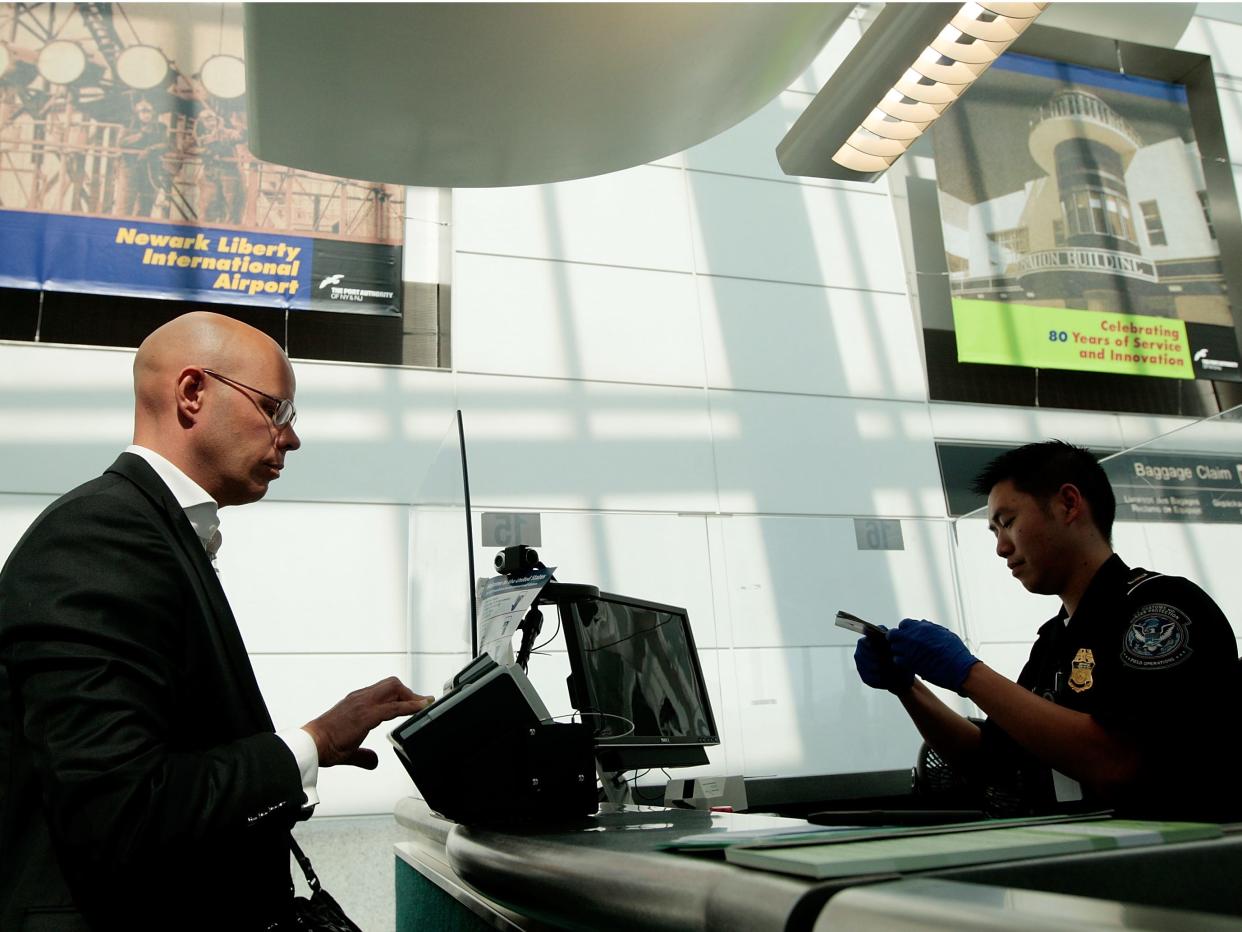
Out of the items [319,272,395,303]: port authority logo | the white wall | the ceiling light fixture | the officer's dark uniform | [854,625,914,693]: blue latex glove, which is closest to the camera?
the officer's dark uniform

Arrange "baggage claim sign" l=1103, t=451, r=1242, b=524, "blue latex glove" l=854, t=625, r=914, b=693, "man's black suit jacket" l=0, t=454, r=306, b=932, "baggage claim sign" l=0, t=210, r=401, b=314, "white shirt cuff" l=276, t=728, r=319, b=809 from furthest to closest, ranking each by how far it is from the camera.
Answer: "baggage claim sign" l=0, t=210, r=401, b=314 < "baggage claim sign" l=1103, t=451, r=1242, b=524 < "blue latex glove" l=854, t=625, r=914, b=693 < "white shirt cuff" l=276, t=728, r=319, b=809 < "man's black suit jacket" l=0, t=454, r=306, b=932

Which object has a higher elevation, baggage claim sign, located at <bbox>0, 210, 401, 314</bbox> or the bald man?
baggage claim sign, located at <bbox>0, 210, 401, 314</bbox>

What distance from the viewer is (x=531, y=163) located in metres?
1.31

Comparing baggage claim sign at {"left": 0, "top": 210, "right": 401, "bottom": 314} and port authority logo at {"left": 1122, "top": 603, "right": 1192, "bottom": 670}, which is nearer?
port authority logo at {"left": 1122, "top": 603, "right": 1192, "bottom": 670}

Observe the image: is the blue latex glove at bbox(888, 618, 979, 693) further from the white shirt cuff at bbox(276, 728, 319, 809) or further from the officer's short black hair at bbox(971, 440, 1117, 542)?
the white shirt cuff at bbox(276, 728, 319, 809)

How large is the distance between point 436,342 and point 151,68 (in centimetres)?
A: 157

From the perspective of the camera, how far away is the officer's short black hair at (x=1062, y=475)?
1.77m

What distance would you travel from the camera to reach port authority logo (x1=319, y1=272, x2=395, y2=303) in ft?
13.2

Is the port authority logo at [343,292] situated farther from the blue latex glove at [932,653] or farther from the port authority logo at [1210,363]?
the port authority logo at [1210,363]

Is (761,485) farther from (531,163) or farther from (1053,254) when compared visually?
(531,163)

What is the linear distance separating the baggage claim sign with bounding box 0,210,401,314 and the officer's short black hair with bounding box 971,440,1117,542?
2.93m

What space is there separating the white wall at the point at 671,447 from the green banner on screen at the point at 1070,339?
0.88 feet

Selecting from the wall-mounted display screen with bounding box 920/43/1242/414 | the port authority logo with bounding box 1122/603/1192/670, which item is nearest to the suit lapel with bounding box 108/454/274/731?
the port authority logo with bounding box 1122/603/1192/670

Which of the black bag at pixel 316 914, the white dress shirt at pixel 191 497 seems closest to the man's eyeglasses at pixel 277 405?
the white dress shirt at pixel 191 497
